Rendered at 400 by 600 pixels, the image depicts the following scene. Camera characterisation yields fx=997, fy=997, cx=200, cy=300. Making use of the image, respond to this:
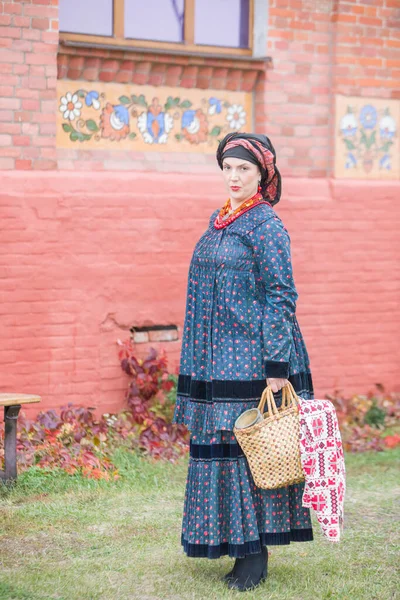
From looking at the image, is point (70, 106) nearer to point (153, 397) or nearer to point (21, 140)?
point (21, 140)

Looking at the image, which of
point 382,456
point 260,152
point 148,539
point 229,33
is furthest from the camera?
point 229,33

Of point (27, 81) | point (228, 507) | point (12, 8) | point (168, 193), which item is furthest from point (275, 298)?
point (12, 8)

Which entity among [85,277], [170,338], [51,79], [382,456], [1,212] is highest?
[51,79]

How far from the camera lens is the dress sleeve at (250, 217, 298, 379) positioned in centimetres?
416

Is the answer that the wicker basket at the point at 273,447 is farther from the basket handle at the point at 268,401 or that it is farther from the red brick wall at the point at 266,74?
the red brick wall at the point at 266,74

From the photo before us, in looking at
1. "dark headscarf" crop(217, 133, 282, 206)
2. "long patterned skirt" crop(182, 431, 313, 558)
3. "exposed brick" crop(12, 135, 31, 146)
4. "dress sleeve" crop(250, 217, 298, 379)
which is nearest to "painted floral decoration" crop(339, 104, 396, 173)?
"exposed brick" crop(12, 135, 31, 146)

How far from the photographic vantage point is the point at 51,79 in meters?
6.79

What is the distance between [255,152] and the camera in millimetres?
4281

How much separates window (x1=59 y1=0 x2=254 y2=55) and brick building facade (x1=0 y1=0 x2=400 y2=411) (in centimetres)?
11

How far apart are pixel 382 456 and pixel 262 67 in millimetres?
3031

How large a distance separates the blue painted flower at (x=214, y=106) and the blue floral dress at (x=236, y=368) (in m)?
3.32

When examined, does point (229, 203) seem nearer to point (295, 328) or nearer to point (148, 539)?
point (295, 328)

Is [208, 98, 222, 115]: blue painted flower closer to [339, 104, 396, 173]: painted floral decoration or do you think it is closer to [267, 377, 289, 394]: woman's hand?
[339, 104, 396, 173]: painted floral decoration

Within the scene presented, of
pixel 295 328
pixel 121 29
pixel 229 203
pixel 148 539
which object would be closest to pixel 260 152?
pixel 229 203
